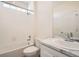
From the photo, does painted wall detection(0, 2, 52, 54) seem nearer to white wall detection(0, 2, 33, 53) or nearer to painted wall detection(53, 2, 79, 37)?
white wall detection(0, 2, 33, 53)

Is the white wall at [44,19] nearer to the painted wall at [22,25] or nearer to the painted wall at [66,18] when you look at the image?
the painted wall at [22,25]

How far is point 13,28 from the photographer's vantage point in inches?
80.4

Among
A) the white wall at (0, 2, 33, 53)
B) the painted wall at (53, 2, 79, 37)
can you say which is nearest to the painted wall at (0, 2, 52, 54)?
the white wall at (0, 2, 33, 53)

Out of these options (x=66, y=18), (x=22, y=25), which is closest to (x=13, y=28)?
(x=22, y=25)

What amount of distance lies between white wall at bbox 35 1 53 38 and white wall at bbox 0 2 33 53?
29cm

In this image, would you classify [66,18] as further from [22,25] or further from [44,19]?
[22,25]

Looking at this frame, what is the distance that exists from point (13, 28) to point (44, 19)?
0.91 m

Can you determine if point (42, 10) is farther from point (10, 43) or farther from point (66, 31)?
point (10, 43)

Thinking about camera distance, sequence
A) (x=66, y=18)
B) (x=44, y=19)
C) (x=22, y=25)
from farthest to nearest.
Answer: (x=44, y=19) → (x=22, y=25) → (x=66, y=18)

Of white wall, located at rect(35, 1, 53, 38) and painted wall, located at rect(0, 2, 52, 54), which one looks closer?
painted wall, located at rect(0, 2, 52, 54)

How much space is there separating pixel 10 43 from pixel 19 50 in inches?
13.5

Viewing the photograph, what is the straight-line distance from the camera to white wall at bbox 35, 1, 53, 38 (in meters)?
2.38

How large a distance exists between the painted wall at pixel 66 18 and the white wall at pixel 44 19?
0.64ft

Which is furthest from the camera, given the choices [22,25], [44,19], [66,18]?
[44,19]
